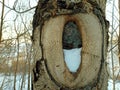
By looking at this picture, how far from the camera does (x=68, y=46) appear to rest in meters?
0.81

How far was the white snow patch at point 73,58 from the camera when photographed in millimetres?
797

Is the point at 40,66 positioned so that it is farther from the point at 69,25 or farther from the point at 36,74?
the point at 69,25

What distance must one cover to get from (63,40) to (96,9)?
0.12 meters

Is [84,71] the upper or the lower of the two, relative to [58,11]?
lower

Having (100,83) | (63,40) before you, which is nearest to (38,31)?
(63,40)

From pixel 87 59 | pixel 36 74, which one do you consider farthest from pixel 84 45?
pixel 36 74

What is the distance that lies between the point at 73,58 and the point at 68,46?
0.03 m

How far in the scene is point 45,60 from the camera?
81 centimetres

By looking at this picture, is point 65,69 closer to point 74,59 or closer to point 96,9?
point 74,59

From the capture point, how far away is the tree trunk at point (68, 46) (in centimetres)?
79

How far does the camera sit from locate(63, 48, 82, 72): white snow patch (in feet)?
2.61

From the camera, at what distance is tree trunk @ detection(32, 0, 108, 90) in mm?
791

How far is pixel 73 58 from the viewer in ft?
2.64

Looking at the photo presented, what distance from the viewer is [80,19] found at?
81 cm
